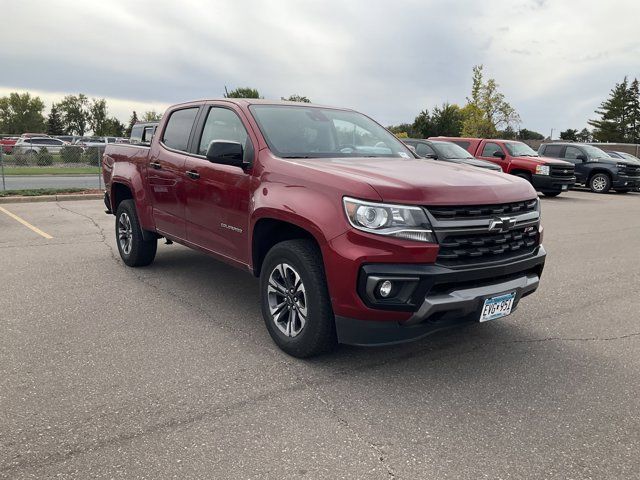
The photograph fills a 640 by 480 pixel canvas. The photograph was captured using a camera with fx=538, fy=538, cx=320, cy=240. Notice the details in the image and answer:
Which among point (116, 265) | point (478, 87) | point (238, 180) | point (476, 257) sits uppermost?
point (478, 87)

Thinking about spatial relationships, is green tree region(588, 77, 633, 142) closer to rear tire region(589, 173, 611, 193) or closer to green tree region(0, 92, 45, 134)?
rear tire region(589, 173, 611, 193)

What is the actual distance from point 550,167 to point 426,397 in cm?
1487

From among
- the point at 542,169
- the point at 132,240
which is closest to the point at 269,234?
the point at 132,240

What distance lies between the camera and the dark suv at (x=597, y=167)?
771 inches

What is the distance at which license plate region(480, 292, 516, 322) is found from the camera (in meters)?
3.41

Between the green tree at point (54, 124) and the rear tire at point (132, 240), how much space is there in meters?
99.9

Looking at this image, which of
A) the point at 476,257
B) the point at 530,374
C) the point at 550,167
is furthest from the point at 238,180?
the point at 550,167

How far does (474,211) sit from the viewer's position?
340cm

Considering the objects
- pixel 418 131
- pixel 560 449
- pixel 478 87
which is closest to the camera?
pixel 560 449

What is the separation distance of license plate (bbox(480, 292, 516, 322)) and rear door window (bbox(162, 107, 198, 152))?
10.4 ft

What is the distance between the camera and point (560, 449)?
2.76 m

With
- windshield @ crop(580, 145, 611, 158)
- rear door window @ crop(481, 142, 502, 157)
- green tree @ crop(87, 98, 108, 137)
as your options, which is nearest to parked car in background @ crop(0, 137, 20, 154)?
rear door window @ crop(481, 142, 502, 157)

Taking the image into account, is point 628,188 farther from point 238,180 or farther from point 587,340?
point 238,180

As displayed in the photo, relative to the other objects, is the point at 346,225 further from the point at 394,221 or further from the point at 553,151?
the point at 553,151
